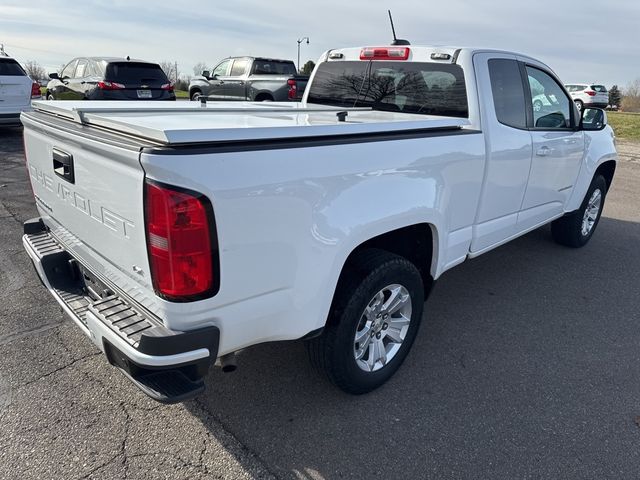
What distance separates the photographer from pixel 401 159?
102 inches

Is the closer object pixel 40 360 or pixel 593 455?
pixel 593 455

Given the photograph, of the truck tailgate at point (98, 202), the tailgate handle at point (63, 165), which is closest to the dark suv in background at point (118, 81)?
the truck tailgate at point (98, 202)

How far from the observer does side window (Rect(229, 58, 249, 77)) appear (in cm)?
1425

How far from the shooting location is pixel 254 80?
45.1ft

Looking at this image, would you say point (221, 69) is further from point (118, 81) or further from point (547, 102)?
point (547, 102)

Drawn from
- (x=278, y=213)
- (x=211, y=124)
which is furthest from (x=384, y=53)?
(x=278, y=213)

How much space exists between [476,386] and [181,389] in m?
1.80

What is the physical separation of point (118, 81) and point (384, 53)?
32.7 ft

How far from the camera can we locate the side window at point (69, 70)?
13.5 m

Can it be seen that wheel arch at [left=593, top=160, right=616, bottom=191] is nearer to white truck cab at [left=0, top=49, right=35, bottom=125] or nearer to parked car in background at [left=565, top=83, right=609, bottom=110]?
white truck cab at [left=0, top=49, right=35, bottom=125]

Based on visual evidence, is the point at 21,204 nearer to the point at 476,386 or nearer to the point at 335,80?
the point at 335,80

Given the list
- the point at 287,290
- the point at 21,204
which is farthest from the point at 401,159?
the point at 21,204

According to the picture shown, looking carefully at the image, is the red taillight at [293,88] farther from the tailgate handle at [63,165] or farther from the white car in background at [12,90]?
the tailgate handle at [63,165]

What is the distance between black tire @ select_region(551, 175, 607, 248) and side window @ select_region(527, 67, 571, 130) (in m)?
1.20
